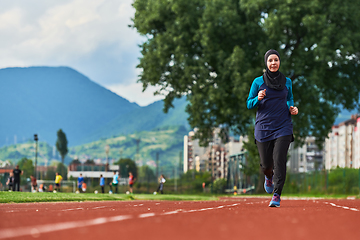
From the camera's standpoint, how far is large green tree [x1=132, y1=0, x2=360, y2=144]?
1155 inches

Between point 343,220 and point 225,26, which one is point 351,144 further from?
point 343,220

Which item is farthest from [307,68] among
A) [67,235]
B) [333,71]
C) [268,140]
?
[67,235]

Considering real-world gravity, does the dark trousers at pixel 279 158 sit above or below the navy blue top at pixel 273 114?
below

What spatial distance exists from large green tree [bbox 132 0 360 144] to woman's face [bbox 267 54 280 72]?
62.9 ft

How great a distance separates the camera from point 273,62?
9.30m

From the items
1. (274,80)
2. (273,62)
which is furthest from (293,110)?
(273,62)

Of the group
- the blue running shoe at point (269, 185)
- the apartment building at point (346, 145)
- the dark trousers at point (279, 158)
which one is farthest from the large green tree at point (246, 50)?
the apartment building at point (346, 145)

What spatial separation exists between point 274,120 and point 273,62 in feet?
3.15

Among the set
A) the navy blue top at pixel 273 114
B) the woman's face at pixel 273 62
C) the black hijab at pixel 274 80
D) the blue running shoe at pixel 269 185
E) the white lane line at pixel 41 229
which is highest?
the woman's face at pixel 273 62

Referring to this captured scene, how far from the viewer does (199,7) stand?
3200 cm

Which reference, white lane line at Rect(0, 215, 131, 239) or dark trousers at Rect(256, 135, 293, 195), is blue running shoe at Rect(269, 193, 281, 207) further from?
white lane line at Rect(0, 215, 131, 239)

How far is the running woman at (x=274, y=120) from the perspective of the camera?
360 inches

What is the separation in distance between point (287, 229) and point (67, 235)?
1.94 m

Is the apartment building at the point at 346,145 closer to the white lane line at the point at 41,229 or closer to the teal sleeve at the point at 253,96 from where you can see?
the teal sleeve at the point at 253,96
